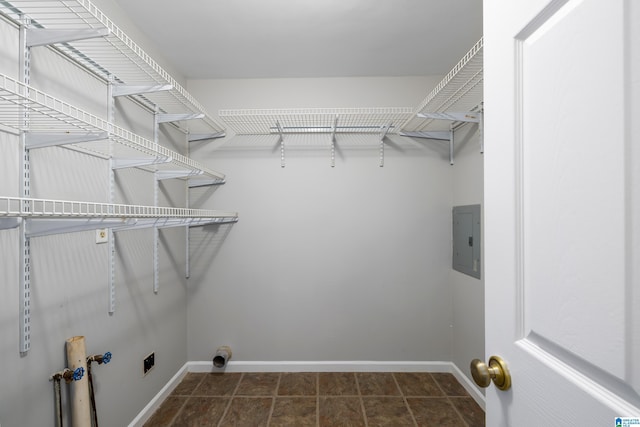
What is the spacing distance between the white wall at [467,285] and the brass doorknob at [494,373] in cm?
138

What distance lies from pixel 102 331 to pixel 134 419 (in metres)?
0.64

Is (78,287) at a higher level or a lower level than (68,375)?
higher

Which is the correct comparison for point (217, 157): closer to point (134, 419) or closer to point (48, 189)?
point (48, 189)

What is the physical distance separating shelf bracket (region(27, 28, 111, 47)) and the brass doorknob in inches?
57.9

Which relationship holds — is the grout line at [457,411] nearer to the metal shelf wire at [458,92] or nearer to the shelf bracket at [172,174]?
the metal shelf wire at [458,92]

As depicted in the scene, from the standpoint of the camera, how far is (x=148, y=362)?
1.78 metres

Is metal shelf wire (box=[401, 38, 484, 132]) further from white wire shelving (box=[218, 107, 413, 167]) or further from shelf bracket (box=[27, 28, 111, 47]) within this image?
shelf bracket (box=[27, 28, 111, 47])

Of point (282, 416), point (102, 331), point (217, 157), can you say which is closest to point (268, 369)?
point (282, 416)

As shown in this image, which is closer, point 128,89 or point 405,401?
point 128,89

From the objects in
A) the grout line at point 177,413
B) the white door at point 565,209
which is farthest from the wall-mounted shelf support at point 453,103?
the grout line at point 177,413

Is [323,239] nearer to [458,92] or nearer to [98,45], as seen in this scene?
[458,92]

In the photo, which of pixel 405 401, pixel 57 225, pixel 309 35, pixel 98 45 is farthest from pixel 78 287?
pixel 405 401

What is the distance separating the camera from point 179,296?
2.17m

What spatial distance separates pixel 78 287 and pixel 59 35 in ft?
3.35
